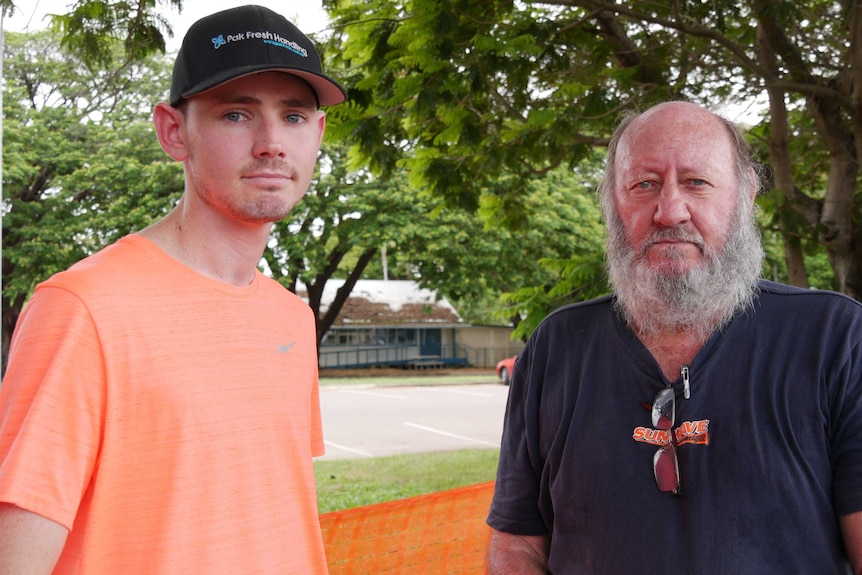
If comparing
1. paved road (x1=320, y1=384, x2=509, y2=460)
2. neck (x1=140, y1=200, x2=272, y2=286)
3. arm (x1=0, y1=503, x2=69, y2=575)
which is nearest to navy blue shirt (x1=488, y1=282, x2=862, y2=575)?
neck (x1=140, y1=200, x2=272, y2=286)

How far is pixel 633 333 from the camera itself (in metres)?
2.12

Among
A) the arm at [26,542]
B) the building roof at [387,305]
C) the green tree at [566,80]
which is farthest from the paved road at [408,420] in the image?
the arm at [26,542]

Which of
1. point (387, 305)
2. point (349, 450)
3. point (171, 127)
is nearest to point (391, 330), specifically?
point (387, 305)

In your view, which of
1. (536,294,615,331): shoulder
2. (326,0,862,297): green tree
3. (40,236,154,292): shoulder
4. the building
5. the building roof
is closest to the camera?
(40,236,154,292): shoulder

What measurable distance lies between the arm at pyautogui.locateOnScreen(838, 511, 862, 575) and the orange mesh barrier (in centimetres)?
215

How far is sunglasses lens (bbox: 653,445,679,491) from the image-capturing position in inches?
72.1

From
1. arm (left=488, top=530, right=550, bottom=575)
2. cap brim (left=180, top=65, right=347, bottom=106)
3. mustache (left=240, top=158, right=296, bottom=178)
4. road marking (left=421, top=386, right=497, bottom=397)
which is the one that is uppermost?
cap brim (left=180, top=65, right=347, bottom=106)

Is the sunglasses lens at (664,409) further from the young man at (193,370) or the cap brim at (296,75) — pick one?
the cap brim at (296,75)

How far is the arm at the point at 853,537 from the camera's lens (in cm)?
170

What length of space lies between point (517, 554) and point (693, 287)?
2.59 ft

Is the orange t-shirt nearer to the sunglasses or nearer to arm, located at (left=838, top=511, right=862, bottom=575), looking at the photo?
the sunglasses

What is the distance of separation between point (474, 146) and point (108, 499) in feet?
16.0

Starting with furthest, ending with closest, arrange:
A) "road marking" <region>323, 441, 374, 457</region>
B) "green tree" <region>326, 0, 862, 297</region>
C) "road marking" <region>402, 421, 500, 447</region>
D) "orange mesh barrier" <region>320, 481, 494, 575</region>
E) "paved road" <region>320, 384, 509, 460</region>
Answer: "road marking" <region>402, 421, 500, 447</region>
"paved road" <region>320, 384, 509, 460</region>
"road marking" <region>323, 441, 374, 457</region>
"green tree" <region>326, 0, 862, 297</region>
"orange mesh barrier" <region>320, 481, 494, 575</region>

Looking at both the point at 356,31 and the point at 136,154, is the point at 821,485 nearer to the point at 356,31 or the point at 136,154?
the point at 356,31
